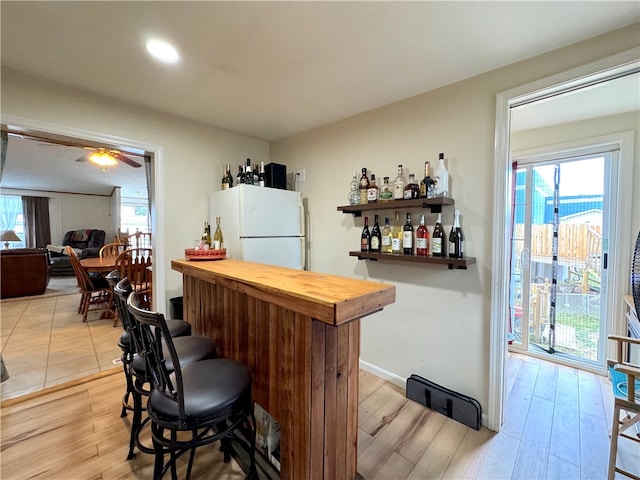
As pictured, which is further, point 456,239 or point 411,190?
point 411,190

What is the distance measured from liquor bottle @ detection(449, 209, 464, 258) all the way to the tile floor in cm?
306

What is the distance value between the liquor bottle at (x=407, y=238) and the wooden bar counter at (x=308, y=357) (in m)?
1.00

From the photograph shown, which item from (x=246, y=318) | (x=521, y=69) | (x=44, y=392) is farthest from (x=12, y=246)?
(x=521, y=69)

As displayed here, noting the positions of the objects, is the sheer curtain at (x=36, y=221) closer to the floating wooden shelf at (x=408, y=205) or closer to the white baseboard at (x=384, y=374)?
the floating wooden shelf at (x=408, y=205)

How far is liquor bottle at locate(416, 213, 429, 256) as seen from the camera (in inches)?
79.4

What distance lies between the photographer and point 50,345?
293 centimetres

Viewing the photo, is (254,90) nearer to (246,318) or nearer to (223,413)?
(246,318)

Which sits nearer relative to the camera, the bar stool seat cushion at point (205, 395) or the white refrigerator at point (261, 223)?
the bar stool seat cushion at point (205, 395)

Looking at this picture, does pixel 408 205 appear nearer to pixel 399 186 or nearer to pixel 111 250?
pixel 399 186

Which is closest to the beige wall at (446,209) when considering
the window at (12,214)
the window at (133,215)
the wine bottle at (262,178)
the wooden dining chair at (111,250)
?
the wine bottle at (262,178)

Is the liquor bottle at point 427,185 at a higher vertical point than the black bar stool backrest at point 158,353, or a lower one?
higher

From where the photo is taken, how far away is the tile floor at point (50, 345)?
2287 millimetres

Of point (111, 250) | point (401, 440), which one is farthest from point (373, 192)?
point (111, 250)

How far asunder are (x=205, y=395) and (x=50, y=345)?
10.4 feet
